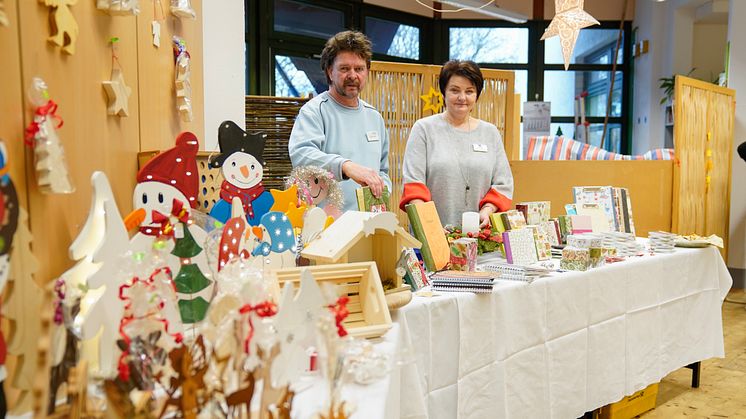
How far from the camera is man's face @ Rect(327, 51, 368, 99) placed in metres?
2.49

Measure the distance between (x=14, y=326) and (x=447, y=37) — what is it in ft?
28.3

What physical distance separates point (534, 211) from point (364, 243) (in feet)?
3.96

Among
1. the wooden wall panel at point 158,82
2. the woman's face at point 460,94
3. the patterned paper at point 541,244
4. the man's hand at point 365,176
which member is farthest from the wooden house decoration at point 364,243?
the woman's face at point 460,94

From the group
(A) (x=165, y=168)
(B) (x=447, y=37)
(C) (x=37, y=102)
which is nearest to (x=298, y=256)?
(A) (x=165, y=168)

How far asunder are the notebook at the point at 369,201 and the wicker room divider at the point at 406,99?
261 cm

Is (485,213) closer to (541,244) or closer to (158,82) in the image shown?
(541,244)

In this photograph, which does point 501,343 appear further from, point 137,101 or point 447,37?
point 447,37

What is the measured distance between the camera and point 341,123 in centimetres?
259

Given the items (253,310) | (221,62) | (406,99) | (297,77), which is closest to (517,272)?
(253,310)

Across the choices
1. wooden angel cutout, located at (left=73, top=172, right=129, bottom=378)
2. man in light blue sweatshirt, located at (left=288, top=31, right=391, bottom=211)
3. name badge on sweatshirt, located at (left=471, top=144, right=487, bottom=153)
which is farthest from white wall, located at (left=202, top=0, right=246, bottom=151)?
wooden angel cutout, located at (left=73, top=172, right=129, bottom=378)

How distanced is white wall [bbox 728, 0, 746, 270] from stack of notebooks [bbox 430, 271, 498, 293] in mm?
5159

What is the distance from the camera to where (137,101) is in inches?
67.2

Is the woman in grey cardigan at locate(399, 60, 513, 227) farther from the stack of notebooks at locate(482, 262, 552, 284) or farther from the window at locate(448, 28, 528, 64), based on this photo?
the window at locate(448, 28, 528, 64)

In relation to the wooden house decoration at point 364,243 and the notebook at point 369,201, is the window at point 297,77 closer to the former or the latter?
the notebook at point 369,201
